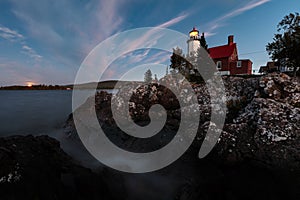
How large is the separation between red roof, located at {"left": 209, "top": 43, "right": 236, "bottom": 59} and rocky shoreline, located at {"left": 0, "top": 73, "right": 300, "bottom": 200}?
77.1 ft

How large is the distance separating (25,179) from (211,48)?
39729 millimetres

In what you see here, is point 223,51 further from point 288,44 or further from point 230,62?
point 288,44

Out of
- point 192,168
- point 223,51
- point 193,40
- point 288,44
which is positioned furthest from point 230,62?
point 192,168

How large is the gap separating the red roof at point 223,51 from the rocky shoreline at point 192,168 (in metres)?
23.5

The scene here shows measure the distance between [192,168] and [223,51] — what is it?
32.3 m

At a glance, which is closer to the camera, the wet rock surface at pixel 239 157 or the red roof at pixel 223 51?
the wet rock surface at pixel 239 157

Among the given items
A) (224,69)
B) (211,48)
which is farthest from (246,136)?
(211,48)

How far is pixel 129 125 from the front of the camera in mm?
12453

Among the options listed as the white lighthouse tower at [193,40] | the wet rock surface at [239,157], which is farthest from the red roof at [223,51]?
the wet rock surface at [239,157]

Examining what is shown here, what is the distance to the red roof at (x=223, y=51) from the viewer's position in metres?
32.0

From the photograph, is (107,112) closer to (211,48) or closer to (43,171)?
(43,171)

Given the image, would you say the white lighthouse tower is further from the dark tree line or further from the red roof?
the dark tree line

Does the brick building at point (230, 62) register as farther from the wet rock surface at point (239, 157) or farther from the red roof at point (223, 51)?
the wet rock surface at point (239, 157)

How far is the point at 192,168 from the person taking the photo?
7.88m
